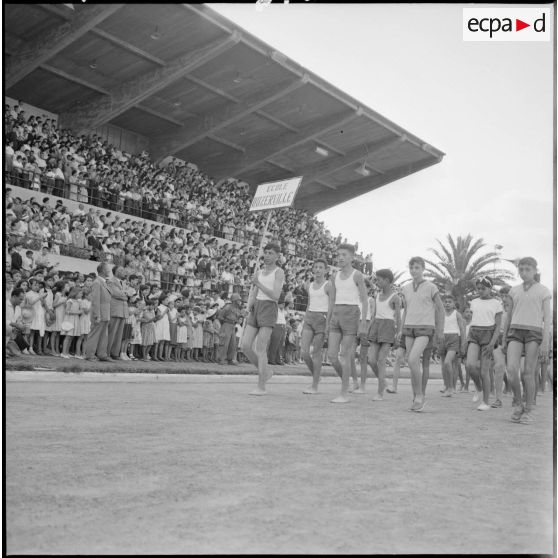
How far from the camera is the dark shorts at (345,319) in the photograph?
8688 millimetres

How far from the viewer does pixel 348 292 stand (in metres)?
8.77

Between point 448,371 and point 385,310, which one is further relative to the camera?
point 448,371

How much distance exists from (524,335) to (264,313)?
297cm

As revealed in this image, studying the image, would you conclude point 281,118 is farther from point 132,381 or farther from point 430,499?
point 430,499

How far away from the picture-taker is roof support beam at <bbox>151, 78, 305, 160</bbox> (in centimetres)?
2283

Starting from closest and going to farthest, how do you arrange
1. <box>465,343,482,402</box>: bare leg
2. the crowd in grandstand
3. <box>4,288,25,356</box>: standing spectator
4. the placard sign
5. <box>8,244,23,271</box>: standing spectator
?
<box>465,343,482,402</box>: bare leg
<box>4,288,25,356</box>: standing spectator
<box>8,244,23,271</box>: standing spectator
the crowd in grandstand
the placard sign

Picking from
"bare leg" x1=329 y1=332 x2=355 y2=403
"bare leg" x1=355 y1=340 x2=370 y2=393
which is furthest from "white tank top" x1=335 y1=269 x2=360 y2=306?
"bare leg" x1=355 y1=340 x2=370 y2=393

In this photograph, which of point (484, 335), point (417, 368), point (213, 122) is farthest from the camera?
point (213, 122)

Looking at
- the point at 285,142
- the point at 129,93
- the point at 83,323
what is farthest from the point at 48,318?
the point at 285,142

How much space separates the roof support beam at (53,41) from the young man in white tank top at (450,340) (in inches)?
363

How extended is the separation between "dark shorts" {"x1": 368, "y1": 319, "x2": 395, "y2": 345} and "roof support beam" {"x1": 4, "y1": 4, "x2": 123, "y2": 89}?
880cm

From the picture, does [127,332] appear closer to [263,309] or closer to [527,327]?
[263,309]

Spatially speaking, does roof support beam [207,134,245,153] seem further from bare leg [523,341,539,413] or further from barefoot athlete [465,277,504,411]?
bare leg [523,341,539,413]

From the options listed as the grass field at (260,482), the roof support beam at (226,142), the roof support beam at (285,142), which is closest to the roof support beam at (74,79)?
the roof support beam at (226,142)
